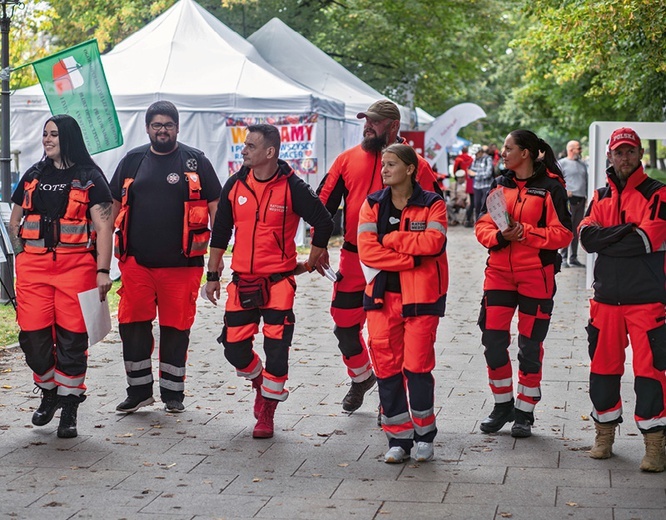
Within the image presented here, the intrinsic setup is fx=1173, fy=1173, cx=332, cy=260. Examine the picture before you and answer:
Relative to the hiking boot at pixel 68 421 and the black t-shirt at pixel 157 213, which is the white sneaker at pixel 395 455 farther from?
the black t-shirt at pixel 157 213

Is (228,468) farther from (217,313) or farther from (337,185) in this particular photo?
(217,313)

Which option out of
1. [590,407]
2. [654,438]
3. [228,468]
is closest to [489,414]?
[590,407]

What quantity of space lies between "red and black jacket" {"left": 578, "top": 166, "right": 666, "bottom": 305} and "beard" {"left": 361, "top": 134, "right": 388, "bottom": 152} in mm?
1443

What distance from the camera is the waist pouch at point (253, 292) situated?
6.85 m

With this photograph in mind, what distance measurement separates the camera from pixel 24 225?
6930 millimetres

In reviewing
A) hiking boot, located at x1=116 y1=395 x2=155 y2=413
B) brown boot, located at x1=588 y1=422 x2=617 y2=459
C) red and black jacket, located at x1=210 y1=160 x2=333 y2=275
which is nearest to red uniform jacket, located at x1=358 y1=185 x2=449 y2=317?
red and black jacket, located at x1=210 y1=160 x2=333 y2=275

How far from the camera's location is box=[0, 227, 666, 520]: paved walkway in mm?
5410

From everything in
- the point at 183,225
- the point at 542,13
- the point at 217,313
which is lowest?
the point at 217,313

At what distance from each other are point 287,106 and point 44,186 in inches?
512

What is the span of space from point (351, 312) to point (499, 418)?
1.14m

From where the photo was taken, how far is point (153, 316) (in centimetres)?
754

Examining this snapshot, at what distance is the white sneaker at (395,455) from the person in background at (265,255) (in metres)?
0.90

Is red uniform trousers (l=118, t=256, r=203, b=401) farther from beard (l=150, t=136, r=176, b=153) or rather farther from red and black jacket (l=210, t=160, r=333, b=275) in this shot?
beard (l=150, t=136, r=176, b=153)

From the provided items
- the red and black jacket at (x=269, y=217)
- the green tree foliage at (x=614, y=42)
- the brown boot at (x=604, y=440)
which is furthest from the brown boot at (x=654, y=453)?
the green tree foliage at (x=614, y=42)
